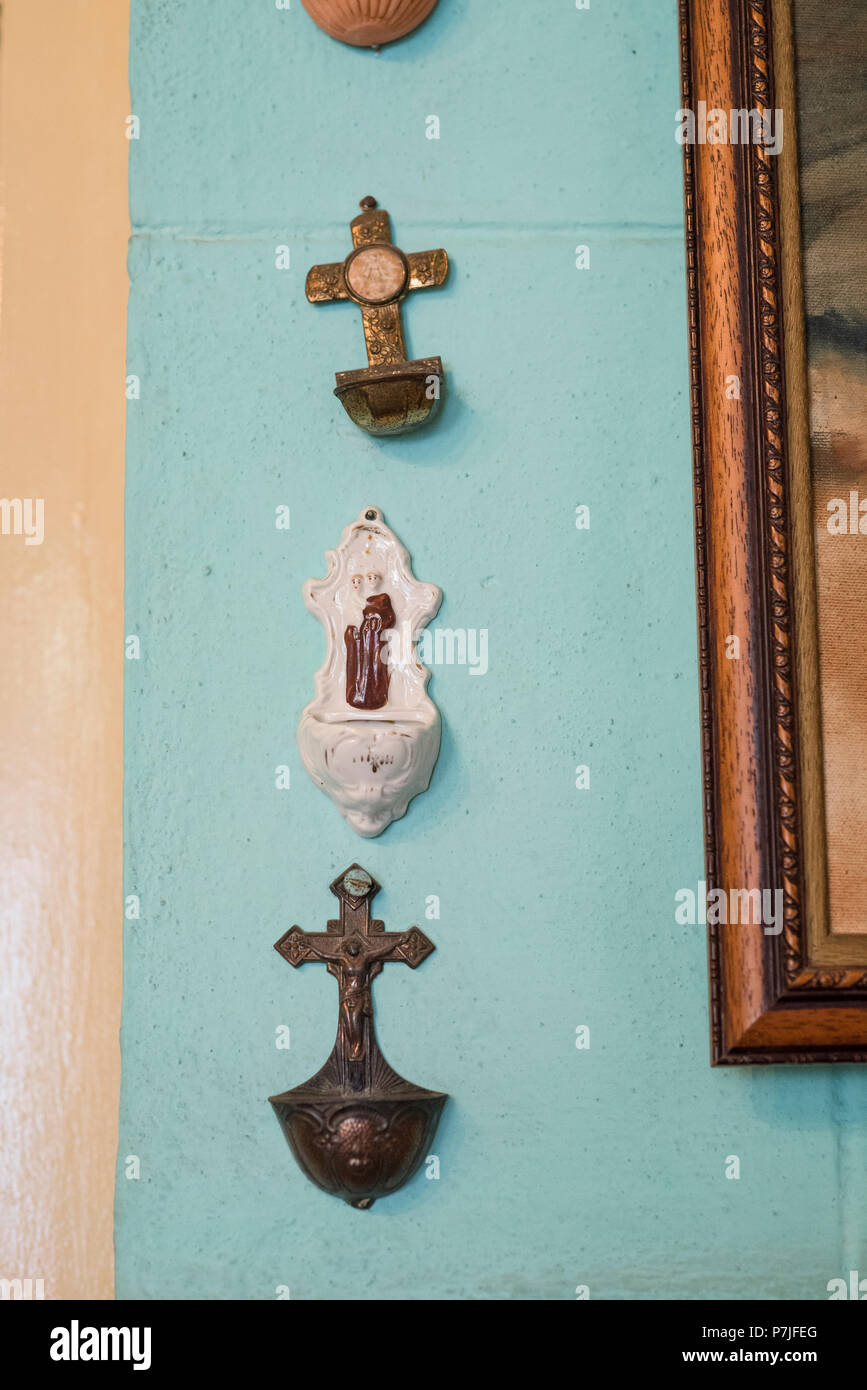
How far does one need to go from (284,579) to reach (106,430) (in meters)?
0.28

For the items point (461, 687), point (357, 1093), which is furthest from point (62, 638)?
point (357, 1093)

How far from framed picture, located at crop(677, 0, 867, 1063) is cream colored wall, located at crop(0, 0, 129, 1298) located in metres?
0.68

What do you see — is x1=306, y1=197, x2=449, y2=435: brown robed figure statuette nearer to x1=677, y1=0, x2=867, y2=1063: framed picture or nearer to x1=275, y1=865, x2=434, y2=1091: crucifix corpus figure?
x1=677, y1=0, x2=867, y2=1063: framed picture

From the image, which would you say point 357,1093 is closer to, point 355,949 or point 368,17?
point 355,949

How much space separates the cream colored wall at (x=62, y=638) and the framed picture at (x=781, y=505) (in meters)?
0.68

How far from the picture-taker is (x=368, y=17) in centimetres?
150

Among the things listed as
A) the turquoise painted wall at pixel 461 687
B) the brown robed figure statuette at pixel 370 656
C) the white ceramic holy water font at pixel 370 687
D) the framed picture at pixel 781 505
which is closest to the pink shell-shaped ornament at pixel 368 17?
the turquoise painted wall at pixel 461 687

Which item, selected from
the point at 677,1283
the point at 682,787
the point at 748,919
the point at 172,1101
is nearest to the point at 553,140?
the point at 682,787

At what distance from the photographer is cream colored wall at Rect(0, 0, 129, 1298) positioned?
143 centimetres

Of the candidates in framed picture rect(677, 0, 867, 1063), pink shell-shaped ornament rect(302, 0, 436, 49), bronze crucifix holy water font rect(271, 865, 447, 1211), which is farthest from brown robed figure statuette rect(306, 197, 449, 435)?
bronze crucifix holy water font rect(271, 865, 447, 1211)

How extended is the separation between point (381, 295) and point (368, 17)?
12.9 inches

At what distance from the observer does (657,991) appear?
1.44 meters

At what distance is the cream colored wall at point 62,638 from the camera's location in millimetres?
1431

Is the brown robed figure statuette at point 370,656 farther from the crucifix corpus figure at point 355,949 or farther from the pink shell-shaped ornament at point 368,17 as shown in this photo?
the pink shell-shaped ornament at point 368,17
